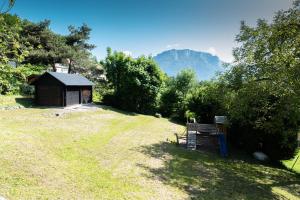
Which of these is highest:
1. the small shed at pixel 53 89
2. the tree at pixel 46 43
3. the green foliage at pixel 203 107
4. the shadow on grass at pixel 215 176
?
the tree at pixel 46 43

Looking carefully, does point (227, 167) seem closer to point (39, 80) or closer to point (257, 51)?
point (257, 51)

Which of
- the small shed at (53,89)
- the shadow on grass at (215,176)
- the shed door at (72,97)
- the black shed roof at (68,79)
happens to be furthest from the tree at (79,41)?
the shadow on grass at (215,176)

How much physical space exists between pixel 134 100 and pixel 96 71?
17.1m

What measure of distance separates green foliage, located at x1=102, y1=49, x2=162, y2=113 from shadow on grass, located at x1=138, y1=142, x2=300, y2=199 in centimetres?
1742

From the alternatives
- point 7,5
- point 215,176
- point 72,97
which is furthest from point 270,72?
point 72,97

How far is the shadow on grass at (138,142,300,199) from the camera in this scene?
10656 mm

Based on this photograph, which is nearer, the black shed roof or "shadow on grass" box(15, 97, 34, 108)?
"shadow on grass" box(15, 97, 34, 108)

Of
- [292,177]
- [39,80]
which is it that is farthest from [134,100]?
[292,177]

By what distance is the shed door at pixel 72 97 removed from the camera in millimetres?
30377

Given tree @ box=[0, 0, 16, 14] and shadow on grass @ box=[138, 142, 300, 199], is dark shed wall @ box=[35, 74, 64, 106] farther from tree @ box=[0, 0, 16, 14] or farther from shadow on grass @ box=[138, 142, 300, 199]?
tree @ box=[0, 0, 16, 14]

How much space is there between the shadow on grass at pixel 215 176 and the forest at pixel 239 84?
2683 millimetres

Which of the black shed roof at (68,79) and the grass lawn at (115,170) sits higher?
the black shed roof at (68,79)

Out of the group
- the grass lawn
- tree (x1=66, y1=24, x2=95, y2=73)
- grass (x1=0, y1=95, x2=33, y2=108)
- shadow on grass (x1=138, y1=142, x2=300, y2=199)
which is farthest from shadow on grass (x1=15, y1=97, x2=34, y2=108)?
shadow on grass (x1=138, y1=142, x2=300, y2=199)

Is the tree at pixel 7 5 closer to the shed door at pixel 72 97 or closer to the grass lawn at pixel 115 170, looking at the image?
the grass lawn at pixel 115 170
